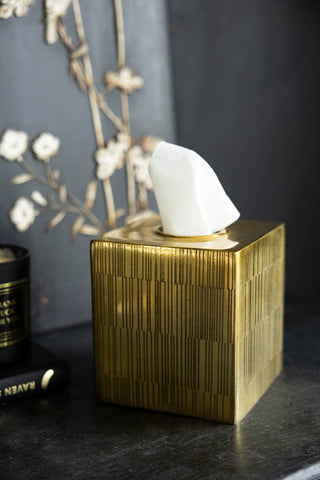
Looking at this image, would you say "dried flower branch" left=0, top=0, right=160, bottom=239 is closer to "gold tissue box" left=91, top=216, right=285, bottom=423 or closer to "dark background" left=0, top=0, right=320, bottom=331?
"dark background" left=0, top=0, right=320, bottom=331

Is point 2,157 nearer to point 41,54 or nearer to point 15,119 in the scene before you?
point 15,119

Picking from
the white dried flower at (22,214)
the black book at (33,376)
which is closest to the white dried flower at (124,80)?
the white dried flower at (22,214)

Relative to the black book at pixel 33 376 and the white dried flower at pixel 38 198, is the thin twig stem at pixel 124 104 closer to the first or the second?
the white dried flower at pixel 38 198

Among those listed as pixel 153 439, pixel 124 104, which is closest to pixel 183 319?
pixel 153 439

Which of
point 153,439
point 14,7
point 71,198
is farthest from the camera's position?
point 71,198

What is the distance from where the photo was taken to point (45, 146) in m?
0.94

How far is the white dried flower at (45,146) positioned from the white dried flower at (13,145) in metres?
0.02

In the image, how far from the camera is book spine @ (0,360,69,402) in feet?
2.43

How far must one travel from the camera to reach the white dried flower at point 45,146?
936 millimetres

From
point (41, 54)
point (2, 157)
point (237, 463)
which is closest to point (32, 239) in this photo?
point (2, 157)

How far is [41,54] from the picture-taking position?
927mm

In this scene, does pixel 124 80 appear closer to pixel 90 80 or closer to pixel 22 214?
pixel 90 80

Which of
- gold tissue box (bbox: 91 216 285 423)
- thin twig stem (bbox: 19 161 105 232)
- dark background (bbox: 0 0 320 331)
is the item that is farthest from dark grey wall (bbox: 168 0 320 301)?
gold tissue box (bbox: 91 216 285 423)

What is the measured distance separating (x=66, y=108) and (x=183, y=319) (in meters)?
0.45
